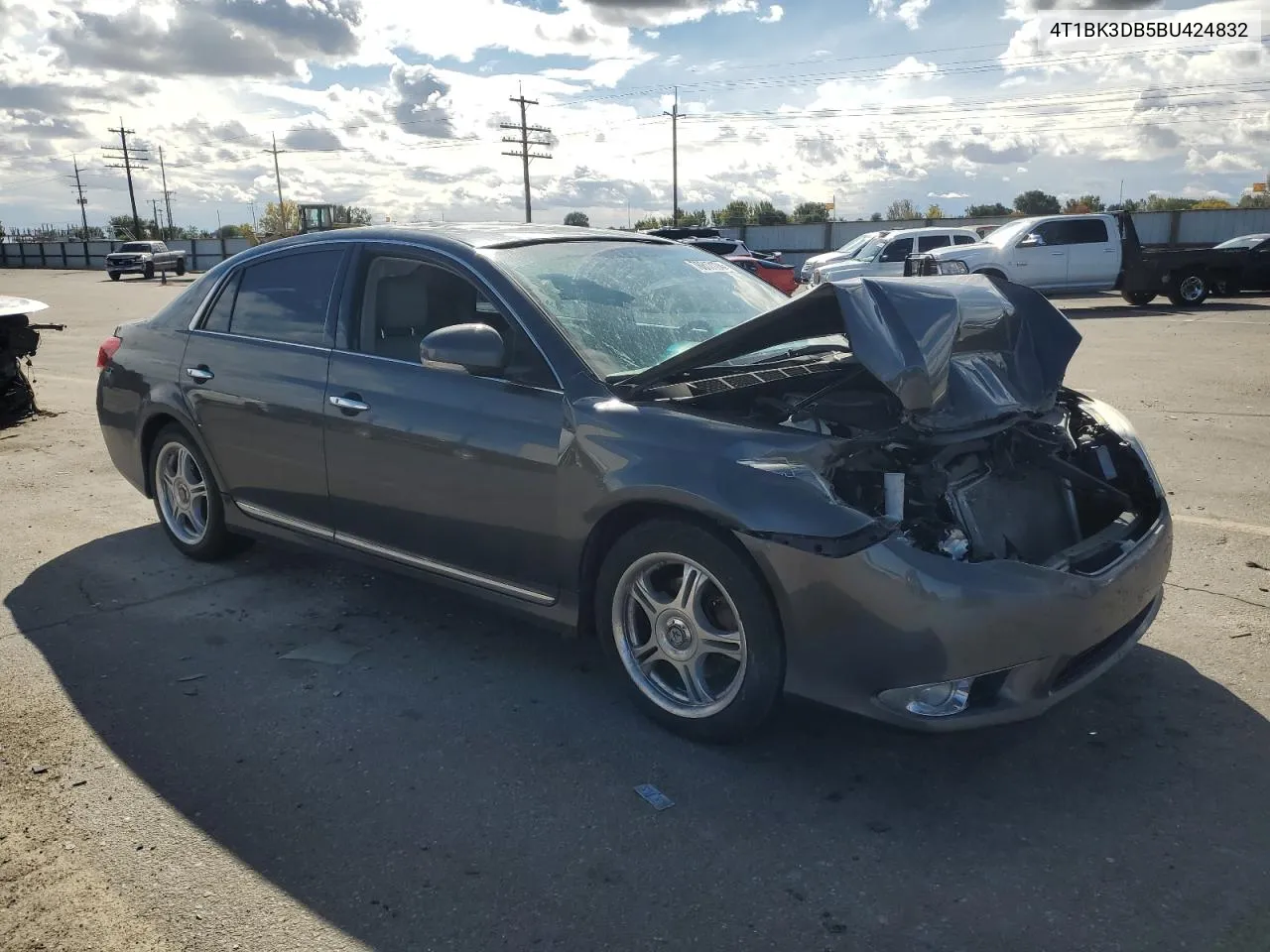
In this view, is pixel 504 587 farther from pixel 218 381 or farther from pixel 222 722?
pixel 218 381

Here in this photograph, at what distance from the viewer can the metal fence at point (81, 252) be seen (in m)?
61.8

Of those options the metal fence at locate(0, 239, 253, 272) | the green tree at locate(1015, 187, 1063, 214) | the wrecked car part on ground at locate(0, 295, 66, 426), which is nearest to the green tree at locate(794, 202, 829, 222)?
the green tree at locate(1015, 187, 1063, 214)

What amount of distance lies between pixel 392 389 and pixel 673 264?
1.37 metres

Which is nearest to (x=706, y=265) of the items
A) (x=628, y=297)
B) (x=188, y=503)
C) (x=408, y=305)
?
(x=628, y=297)

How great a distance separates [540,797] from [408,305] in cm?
220

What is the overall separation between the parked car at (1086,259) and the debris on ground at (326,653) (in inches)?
723

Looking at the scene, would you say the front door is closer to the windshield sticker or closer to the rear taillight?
the windshield sticker

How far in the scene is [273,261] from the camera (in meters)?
4.80

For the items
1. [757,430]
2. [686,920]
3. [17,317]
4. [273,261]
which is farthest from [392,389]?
[17,317]

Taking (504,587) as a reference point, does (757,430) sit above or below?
above

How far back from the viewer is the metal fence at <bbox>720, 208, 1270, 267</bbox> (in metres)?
38.7

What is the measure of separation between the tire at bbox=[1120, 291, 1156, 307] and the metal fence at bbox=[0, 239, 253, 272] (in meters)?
52.2

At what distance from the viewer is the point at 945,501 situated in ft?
10.4

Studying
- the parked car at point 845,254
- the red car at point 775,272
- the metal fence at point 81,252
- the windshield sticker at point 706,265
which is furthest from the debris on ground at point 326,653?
the metal fence at point 81,252
